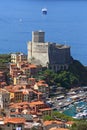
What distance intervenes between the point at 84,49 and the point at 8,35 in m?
8.25

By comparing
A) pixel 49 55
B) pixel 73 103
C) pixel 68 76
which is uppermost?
pixel 49 55

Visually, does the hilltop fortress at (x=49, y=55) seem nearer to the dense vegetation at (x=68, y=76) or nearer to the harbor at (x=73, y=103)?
the dense vegetation at (x=68, y=76)

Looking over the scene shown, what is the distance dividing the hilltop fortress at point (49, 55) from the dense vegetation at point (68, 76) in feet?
1.15

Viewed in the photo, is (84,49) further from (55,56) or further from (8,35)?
(55,56)

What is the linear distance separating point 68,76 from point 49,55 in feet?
3.67

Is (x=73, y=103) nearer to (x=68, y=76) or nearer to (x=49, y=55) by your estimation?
(x=68, y=76)

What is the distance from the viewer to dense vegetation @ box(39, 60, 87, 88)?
2595 cm

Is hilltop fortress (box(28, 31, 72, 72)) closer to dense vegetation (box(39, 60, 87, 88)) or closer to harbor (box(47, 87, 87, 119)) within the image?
dense vegetation (box(39, 60, 87, 88))

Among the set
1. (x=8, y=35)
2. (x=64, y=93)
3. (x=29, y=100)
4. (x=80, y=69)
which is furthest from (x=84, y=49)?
(x=29, y=100)

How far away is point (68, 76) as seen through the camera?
26594 mm

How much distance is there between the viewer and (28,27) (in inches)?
2040

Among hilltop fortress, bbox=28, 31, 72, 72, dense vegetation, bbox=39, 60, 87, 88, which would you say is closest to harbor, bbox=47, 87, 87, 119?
dense vegetation, bbox=39, 60, 87, 88

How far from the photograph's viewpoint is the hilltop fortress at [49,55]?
2711 centimetres

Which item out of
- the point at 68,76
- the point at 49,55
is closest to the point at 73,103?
the point at 68,76
